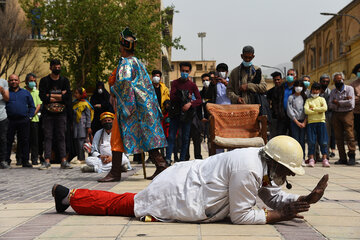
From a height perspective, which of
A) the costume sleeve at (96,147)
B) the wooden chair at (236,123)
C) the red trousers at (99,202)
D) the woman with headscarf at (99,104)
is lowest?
the red trousers at (99,202)

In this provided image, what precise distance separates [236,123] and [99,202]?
167 inches

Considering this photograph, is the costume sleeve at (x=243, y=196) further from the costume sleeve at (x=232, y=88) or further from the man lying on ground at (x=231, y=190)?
the costume sleeve at (x=232, y=88)

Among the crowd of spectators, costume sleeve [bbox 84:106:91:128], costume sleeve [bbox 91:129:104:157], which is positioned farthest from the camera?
costume sleeve [bbox 84:106:91:128]

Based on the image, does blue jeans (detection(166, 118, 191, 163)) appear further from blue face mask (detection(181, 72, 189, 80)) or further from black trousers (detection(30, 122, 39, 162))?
black trousers (detection(30, 122, 39, 162))

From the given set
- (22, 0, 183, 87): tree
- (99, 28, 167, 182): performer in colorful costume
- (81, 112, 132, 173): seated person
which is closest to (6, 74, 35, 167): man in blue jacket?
(81, 112, 132, 173): seated person

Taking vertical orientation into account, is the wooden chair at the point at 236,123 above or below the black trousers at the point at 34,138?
above

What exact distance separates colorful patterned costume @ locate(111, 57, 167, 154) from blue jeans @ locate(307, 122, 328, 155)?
15.8ft

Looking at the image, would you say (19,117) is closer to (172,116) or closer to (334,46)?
(172,116)

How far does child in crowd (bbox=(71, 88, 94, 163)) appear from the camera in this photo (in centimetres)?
1292

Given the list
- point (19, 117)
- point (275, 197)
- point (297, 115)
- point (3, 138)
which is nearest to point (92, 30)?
point (19, 117)

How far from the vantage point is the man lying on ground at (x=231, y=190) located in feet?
13.3

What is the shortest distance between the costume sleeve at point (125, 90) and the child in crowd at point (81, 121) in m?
5.64

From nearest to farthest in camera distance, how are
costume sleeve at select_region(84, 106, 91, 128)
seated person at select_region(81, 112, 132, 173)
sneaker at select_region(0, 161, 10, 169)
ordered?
seated person at select_region(81, 112, 132, 173) < sneaker at select_region(0, 161, 10, 169) < costume sleeve at select_region(84, 106, 91, 128)

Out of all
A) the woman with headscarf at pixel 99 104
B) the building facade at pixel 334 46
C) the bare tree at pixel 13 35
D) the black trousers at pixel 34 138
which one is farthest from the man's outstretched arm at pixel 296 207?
the building facade at pixel 334 46
